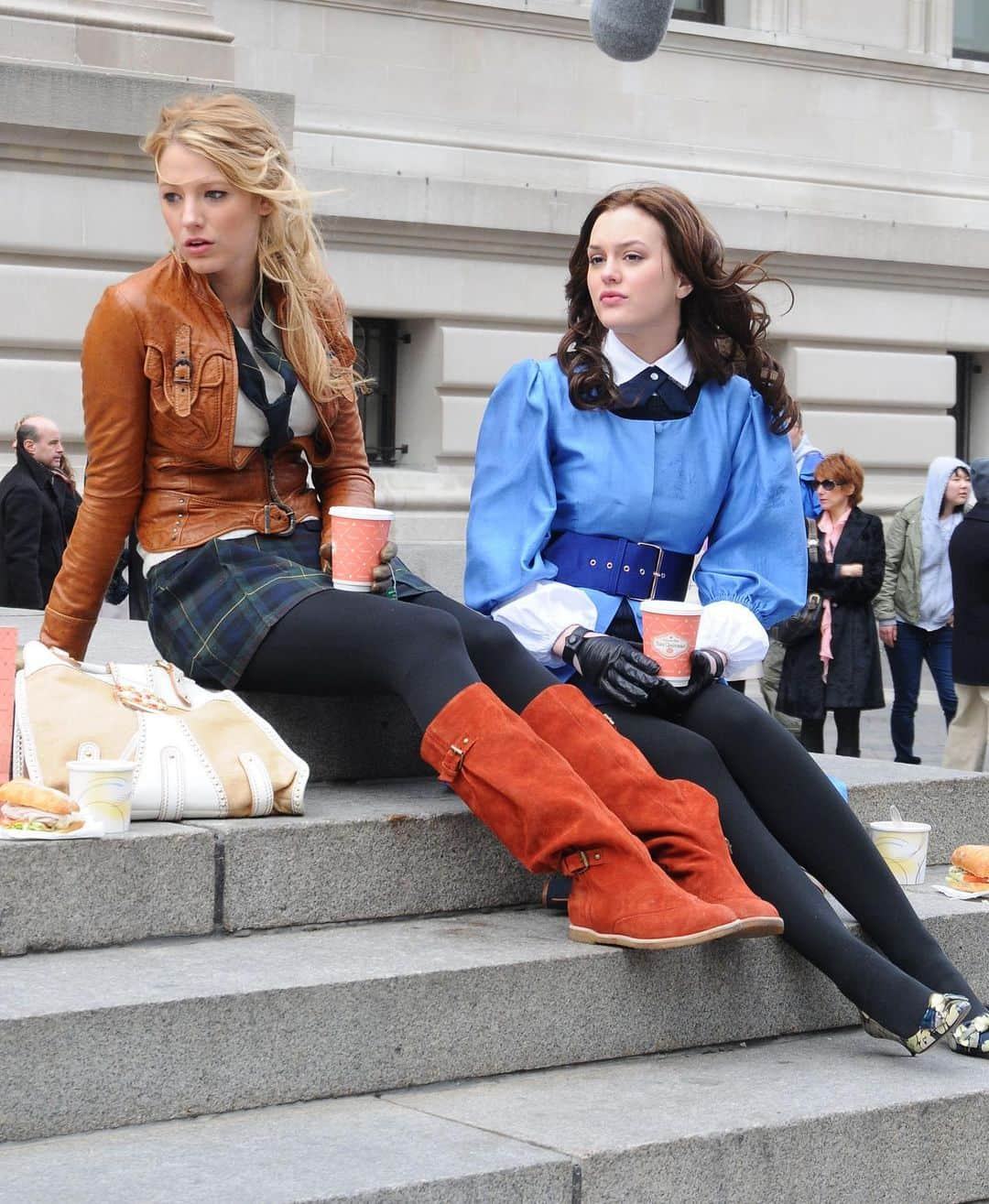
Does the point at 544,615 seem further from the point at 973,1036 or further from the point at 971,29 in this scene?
the point at 971,29

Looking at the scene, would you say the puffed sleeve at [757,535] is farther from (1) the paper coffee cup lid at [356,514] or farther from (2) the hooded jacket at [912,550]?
(2) the hooded jacket at [912,550]

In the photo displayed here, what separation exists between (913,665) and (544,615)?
6364 mm

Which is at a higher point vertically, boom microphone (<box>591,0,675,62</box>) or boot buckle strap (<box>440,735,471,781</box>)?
boom microphone (<box>591,0,675,62</box>)

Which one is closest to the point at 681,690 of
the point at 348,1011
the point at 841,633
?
the point at 348,1011

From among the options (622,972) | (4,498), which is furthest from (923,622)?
(622,972)

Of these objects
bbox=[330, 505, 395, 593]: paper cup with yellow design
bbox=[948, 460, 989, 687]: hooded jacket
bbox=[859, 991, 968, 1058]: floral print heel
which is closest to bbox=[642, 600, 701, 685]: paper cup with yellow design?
bbox=[330, 505, 395, 593]: paper cup with yellow design

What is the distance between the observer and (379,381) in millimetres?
12641

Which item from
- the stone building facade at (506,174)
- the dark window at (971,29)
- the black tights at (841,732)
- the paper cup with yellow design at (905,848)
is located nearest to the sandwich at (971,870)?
the paper cup with yellow design at (905,848)

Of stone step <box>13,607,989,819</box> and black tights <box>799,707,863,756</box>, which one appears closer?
stone step <box>13,607,989,819</box>

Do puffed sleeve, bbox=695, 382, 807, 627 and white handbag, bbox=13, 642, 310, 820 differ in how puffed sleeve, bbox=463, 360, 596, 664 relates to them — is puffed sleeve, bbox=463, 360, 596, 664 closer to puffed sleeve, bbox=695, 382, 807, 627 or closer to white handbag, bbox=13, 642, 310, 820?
puffed sleeve, bbox=695, 382, 807, 627

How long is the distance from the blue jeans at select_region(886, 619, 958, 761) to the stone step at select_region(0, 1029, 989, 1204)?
20.3 ft

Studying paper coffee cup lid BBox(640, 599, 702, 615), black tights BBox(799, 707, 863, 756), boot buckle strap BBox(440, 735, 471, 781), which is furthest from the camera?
black tights BBox(799, 707, 863, 756)

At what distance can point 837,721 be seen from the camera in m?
9.30

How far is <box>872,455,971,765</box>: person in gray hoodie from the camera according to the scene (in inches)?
400
